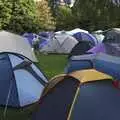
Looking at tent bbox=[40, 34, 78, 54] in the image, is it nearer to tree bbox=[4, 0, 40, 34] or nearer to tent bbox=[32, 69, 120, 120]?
Answer: tree bbox=[4, 0, 40, 34]

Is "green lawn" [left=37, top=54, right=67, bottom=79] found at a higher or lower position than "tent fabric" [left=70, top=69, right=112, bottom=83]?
lower

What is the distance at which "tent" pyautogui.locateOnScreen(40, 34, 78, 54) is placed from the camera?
31081 mm

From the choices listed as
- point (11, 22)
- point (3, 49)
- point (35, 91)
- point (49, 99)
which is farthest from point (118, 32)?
point (11, 22)

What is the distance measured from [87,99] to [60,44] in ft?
78.8

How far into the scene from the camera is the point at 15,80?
11531 millimetres

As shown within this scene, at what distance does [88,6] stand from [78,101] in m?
28.5

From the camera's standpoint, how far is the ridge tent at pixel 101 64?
9.48 m

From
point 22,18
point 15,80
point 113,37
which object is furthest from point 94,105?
point 22,18

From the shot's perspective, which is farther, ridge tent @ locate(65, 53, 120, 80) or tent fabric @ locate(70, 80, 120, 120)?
ridge tent @ locate(65, 53, 120, 80)

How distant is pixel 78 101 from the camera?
25.7 feet

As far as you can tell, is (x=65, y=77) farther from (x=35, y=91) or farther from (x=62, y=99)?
(x=35, y=91)

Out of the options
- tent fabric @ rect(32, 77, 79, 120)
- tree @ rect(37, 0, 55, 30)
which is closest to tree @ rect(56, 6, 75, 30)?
tree @ rect(37, 0, 55, 30)

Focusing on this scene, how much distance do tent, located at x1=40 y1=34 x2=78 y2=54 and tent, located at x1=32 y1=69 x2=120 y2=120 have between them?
22874mm

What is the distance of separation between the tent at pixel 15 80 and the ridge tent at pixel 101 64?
1.04m
